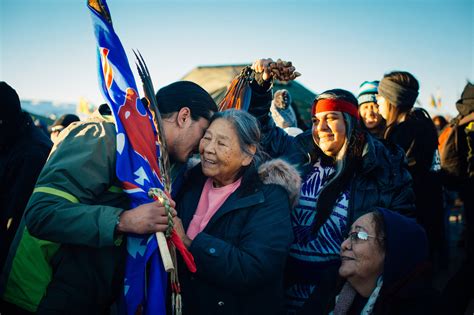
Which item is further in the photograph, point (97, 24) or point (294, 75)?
point (294, 75)

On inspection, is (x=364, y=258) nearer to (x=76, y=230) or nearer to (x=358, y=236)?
(x=358, y=236)

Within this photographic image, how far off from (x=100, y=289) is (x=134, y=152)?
0.68m

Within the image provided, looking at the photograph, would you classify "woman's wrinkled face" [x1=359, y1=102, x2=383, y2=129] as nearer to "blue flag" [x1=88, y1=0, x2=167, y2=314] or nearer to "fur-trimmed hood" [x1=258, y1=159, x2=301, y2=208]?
"fur-trimmed hood" [x1=258, y1=159, x2=301, y2=208]

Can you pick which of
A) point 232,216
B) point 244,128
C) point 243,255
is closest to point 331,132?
point 244,128

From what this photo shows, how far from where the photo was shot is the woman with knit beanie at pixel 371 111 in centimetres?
414

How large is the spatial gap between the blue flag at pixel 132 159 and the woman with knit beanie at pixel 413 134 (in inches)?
98.1

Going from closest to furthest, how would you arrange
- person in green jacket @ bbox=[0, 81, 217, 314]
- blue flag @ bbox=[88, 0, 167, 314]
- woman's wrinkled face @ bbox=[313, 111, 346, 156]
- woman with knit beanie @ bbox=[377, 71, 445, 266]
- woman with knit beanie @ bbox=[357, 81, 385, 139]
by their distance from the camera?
person in green jacket @ bbox=[0, 81, 217, 314] → blue flag @ bbox=[88, 0, 167, 314] → woman's wrinkled face @ bbox=[313, 111, 346, 156] → woman with knit beanie @ bbox=[377, 71, 445, 266] → woman with knit beanie @ bbox=[357, 81, 385, 139]

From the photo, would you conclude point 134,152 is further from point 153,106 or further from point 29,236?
point 29,236

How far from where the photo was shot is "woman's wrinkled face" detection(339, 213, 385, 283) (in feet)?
7.01

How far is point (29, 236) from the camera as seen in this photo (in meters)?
1.90

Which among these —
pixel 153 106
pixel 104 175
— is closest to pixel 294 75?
pixel 153 106

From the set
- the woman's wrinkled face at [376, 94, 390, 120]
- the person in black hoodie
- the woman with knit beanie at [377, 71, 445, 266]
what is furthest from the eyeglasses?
the person in black hoodie

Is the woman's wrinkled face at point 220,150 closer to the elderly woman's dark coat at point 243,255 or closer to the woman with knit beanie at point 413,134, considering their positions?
the elderly woman's dark coat at point 243,255

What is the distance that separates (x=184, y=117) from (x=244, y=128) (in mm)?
367
